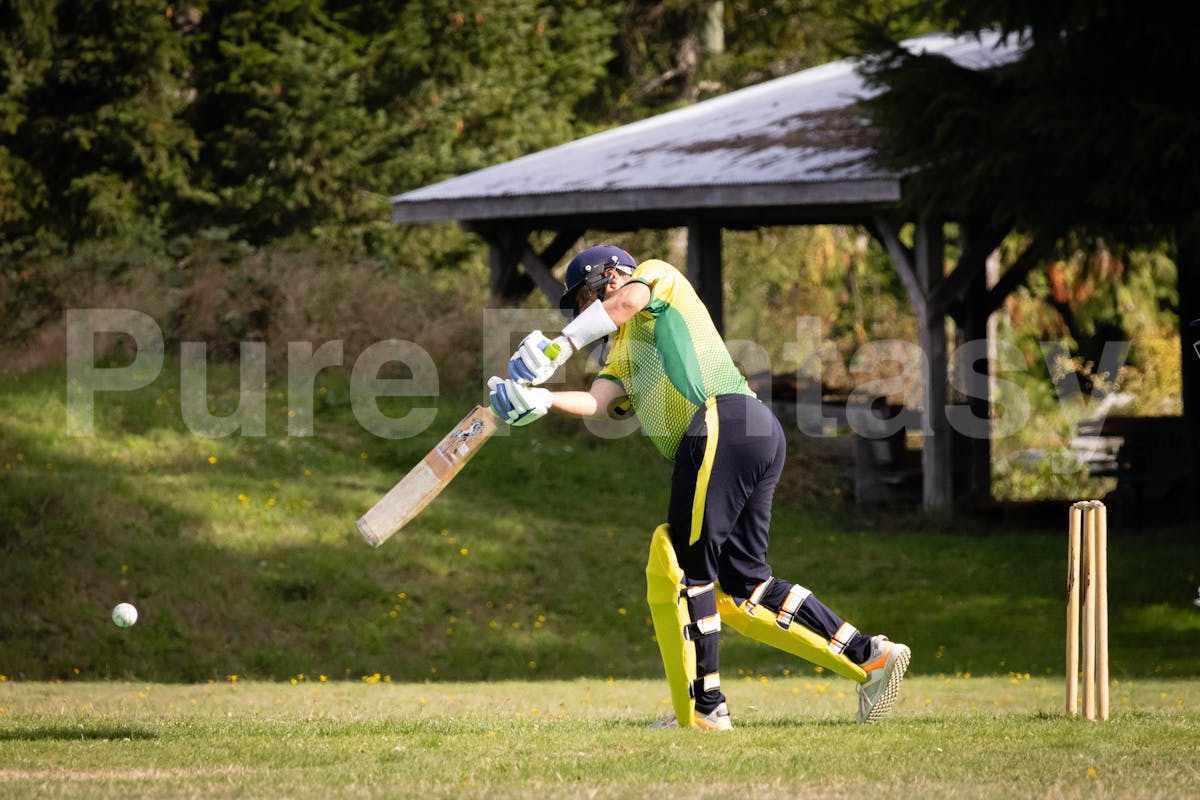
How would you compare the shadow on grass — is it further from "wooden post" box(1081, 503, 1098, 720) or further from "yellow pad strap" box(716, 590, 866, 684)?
"wooden post" box(1081, 503, 1098, 720)

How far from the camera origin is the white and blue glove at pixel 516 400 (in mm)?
7348

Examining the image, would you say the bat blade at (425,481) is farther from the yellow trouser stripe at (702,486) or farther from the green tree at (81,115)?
the green tree at (81,115)

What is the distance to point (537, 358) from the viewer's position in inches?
289

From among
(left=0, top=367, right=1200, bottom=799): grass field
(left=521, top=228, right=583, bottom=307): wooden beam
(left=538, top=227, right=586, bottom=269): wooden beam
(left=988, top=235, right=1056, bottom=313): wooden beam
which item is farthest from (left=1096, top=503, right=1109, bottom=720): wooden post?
(left=538, top=227, right=586, bottom=269): wooden beam

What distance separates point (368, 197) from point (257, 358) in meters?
7.78

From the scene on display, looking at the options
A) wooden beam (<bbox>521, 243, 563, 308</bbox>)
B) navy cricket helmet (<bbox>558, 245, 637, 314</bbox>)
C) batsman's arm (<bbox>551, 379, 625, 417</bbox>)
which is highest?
navy cricket helmet (<bbox>558, 245, 637, 314</bbox>)

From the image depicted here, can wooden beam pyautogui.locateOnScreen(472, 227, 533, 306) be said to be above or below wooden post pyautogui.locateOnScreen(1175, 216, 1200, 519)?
above

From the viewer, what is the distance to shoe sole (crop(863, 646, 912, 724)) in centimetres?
777

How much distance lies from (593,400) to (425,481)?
2.65 ft

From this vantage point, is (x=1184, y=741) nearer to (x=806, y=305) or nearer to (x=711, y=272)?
(x=711, y=272)

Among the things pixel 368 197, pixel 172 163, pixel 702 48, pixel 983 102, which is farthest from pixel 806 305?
pixel 983 102

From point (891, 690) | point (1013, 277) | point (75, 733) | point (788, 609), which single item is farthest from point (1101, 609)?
point (1013, 277)

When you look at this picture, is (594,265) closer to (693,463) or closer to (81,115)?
(693,463)

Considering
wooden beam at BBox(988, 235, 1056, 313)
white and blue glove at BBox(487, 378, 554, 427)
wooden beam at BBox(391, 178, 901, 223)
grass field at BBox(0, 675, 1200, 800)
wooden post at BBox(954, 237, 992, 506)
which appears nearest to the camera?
grass field at BBox(0, 675, 1200, 800)
